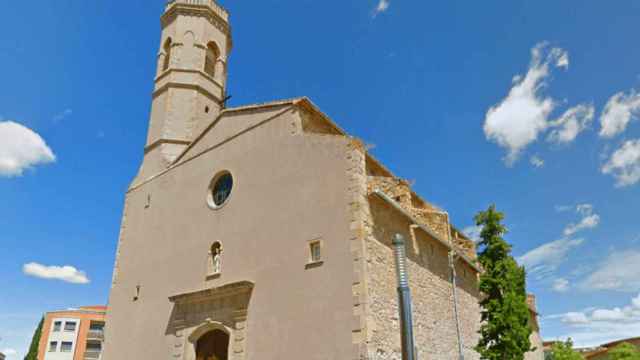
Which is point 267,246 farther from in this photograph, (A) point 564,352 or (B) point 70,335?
(B) point 70,335

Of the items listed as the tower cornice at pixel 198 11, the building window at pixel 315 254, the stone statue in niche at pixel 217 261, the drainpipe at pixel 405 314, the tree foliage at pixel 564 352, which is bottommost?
the drainpipe at pixel 405 314

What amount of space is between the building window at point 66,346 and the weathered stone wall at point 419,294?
52.2 metres

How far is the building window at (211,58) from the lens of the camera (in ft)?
63.8

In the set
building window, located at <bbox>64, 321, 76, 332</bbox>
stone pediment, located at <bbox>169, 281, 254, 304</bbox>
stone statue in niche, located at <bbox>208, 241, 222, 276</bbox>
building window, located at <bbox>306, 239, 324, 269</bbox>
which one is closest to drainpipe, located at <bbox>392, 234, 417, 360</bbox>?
building window, located at <bbox>306, 239, 324, 269</bbox>

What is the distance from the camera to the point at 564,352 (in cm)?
2059

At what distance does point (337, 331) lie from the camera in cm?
991

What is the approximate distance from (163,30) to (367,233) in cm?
1421

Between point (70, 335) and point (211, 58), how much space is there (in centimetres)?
4800

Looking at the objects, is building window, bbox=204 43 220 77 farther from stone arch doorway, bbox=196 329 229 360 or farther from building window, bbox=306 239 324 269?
building window, bbox=306 239 324 269

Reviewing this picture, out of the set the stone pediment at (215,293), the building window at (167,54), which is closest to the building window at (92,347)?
the building window at (167,54)

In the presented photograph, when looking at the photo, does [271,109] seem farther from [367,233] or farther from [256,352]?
[256,352]

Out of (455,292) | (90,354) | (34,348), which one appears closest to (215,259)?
(455,292)

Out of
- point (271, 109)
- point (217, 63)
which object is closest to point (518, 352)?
point (271, 109)

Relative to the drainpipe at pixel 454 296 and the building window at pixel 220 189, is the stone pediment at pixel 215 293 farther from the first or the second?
the drainpipe at pixel 454 296
